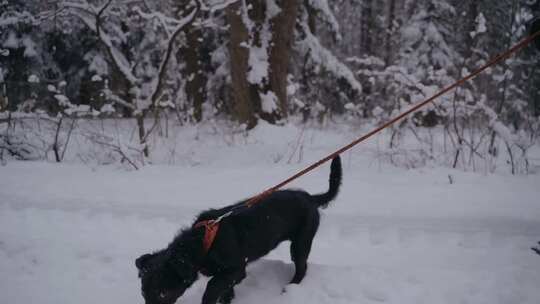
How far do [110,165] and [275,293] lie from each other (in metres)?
5.30

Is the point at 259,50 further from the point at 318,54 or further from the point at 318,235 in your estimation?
the point at 318,235

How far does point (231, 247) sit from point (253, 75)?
7357 mm

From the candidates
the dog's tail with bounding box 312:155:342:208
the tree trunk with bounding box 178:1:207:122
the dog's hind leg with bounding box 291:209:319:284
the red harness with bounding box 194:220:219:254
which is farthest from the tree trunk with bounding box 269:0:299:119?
the red harness with bounding box 194:220:219:254

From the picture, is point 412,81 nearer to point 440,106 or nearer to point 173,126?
point 440,106

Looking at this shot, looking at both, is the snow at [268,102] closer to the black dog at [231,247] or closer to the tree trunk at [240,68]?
the tree trunk at [240,68]

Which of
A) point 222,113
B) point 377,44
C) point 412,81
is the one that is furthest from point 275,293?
point 377,44

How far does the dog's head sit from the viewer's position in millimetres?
2791

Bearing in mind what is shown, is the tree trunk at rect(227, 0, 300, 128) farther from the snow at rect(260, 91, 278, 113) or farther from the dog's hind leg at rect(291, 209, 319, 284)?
the dog's hind leg at rect(291, 209, 319, 284)

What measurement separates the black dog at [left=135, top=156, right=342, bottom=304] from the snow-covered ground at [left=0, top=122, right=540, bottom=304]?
479mm

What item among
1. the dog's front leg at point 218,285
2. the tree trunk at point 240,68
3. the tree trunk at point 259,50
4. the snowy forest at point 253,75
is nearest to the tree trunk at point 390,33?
the snowy forest at point 253,75

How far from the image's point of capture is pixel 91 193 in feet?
19.9

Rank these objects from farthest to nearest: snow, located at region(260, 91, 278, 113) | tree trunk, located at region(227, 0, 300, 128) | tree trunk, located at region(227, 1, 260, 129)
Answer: snow, located at region(260, 91, 278, 113), tree trunk, located at region(227, 0, 300, 128), tree trunk, located at region(227, 1, 260, 129)

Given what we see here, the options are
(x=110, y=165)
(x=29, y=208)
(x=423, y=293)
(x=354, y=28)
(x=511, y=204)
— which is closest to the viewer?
(x=423, y=293)

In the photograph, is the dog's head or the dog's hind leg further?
the dog's hind leg
